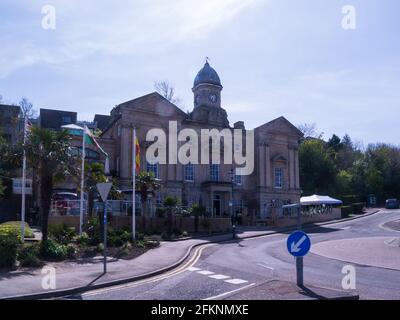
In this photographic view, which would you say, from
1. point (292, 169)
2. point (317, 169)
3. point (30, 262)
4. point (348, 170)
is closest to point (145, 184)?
point (30, 262)

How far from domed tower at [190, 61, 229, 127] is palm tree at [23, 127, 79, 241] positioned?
107 ft

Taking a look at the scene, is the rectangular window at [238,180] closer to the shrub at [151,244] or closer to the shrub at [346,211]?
the shrub at [346,211]

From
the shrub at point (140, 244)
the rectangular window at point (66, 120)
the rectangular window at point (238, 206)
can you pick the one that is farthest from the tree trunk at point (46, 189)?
the rectangular window at point (66, 120)

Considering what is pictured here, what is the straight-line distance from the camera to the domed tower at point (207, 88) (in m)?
55.8

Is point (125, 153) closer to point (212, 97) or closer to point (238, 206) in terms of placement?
point (212, 97)

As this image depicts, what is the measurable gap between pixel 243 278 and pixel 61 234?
12.1m

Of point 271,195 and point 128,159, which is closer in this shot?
point 128,159

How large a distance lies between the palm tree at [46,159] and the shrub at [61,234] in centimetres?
245

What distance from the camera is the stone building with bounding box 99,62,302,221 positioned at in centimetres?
4647

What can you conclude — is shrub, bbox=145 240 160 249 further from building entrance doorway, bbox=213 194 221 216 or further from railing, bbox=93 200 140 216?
building entrance doorway, bbox=213 194 221 216

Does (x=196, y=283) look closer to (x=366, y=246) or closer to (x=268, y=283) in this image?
(x=268, y=283)
